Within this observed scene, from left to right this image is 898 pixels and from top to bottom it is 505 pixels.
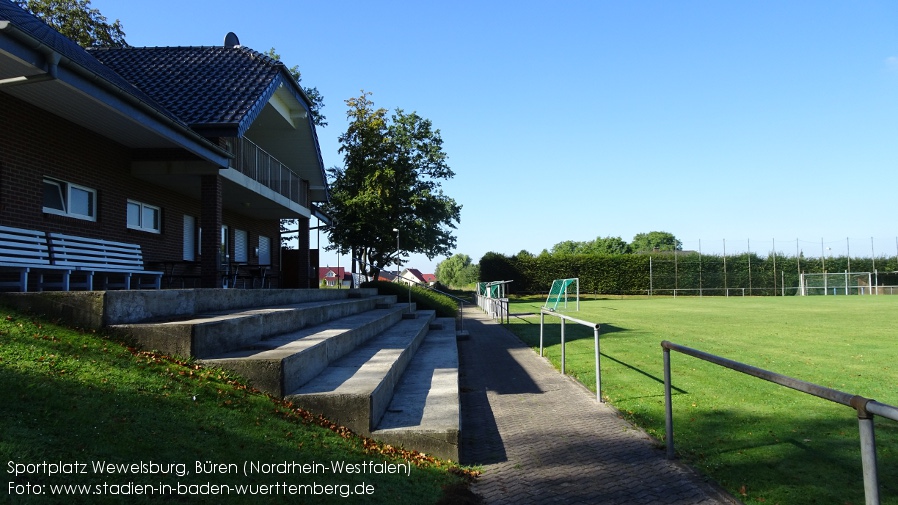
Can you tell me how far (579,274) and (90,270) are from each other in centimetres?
4193

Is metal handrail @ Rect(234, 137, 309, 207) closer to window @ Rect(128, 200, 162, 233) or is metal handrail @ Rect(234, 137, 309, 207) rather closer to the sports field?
window @ Rect(128, 200, 162, 233)

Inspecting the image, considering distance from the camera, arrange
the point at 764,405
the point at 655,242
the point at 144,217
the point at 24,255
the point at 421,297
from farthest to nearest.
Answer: the point at 655,242 → the point at 421,297 → the point at 144,217 → the point at 24,255 → the point at 764,405

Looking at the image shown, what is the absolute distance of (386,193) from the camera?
3981 cm

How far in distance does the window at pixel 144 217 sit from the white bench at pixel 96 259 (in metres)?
0.69

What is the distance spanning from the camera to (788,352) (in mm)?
10570

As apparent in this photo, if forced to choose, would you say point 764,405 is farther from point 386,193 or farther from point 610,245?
point 610,245

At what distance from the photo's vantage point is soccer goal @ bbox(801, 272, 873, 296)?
152 feet

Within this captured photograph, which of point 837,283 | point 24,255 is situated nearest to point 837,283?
point 837,283

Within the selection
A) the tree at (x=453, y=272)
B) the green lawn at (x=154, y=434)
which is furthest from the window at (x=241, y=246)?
the tree at (x=453, y=272)

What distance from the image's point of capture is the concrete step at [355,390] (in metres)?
4.61

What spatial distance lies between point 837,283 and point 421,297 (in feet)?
135

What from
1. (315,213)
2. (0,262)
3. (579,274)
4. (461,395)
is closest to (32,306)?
(0,262)

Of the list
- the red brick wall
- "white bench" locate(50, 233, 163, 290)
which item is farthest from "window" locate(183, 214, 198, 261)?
"white bench" locate(50, 233, 163, 290)

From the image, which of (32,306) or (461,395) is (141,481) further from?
(461,395)
